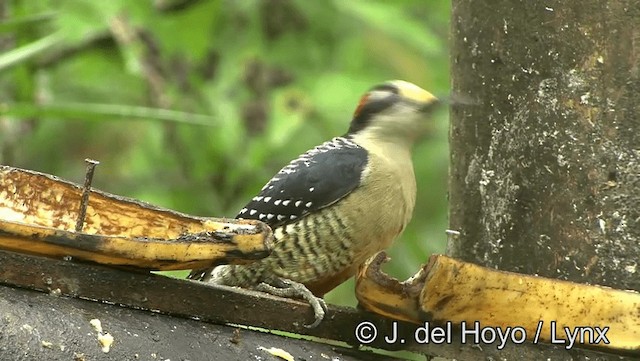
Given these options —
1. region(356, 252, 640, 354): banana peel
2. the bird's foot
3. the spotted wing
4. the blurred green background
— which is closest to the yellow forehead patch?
the spotted wing

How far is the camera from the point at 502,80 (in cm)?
266

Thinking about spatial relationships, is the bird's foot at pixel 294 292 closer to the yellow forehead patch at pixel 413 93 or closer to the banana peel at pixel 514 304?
the banana peel at pixel 514 304

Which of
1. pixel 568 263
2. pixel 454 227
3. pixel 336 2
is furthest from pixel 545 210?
pixel 336 2

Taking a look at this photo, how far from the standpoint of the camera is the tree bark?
2.52 metres

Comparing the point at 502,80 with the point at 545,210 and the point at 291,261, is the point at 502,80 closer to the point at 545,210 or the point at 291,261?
the point at 545,210

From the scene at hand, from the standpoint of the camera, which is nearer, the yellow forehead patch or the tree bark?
the tree bark

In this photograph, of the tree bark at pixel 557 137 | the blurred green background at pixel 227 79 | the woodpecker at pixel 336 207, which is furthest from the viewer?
the blurred green background at pixel 227 79

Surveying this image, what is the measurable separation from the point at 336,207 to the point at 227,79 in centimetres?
188

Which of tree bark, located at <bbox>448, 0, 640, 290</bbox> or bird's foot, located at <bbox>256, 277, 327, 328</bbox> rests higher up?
tree bark, located at <bbox>448, 0, 640, 290</bbox>

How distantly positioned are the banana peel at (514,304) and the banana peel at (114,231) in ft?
0.91

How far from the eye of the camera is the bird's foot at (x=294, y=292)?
2.36m

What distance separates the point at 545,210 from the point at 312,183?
771 millimetres

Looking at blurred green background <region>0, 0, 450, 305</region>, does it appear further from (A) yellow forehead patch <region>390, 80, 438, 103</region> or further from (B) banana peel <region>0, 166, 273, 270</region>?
(B) banana peel <region>0, 166, 273, 270</region>

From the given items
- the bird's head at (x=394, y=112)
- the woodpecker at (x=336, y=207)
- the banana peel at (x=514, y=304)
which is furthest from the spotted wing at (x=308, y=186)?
the banana peel at (x=514, y=304)
